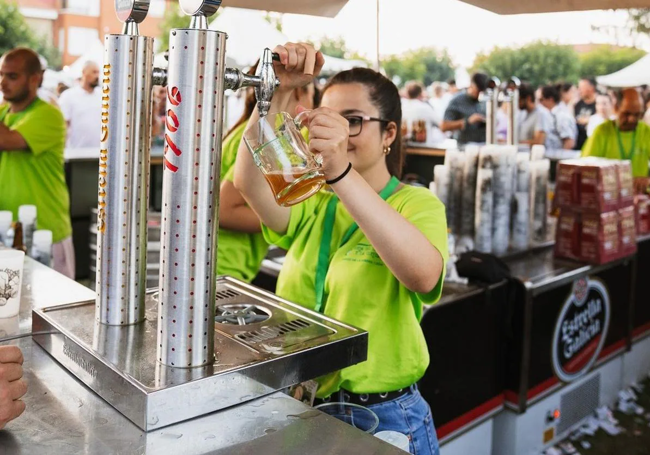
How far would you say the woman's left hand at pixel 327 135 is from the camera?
1.20 m

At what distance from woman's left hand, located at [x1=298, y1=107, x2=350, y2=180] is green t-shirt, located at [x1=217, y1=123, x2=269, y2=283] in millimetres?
1092

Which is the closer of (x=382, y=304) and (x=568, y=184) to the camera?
(x=382, y=304)

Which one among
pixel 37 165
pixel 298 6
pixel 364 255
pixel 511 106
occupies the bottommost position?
pixel 364 255

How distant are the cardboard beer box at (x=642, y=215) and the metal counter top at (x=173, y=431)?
3.39 meters

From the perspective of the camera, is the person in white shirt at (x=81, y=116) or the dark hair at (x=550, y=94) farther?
the dark hair at (x=550, y=94)

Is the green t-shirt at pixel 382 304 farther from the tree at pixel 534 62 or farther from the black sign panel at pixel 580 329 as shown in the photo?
the tree at pixel 534 62

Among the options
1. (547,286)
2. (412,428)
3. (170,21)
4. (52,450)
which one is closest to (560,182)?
(547,286)

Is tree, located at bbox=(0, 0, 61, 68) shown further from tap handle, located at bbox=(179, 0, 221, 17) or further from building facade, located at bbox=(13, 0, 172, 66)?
tap handle, located at bbox=(179, 0, 221, 17)

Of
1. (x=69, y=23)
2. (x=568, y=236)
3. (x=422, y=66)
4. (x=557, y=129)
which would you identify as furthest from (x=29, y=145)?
(x=69, y=23)

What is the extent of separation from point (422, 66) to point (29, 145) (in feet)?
77.1

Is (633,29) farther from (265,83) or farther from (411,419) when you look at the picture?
(265,83)

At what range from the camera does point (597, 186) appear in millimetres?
3250

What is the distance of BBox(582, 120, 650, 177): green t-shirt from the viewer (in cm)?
471

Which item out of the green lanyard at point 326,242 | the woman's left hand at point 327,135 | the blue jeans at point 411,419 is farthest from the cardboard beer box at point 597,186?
the woman's left hand at point 327,135
